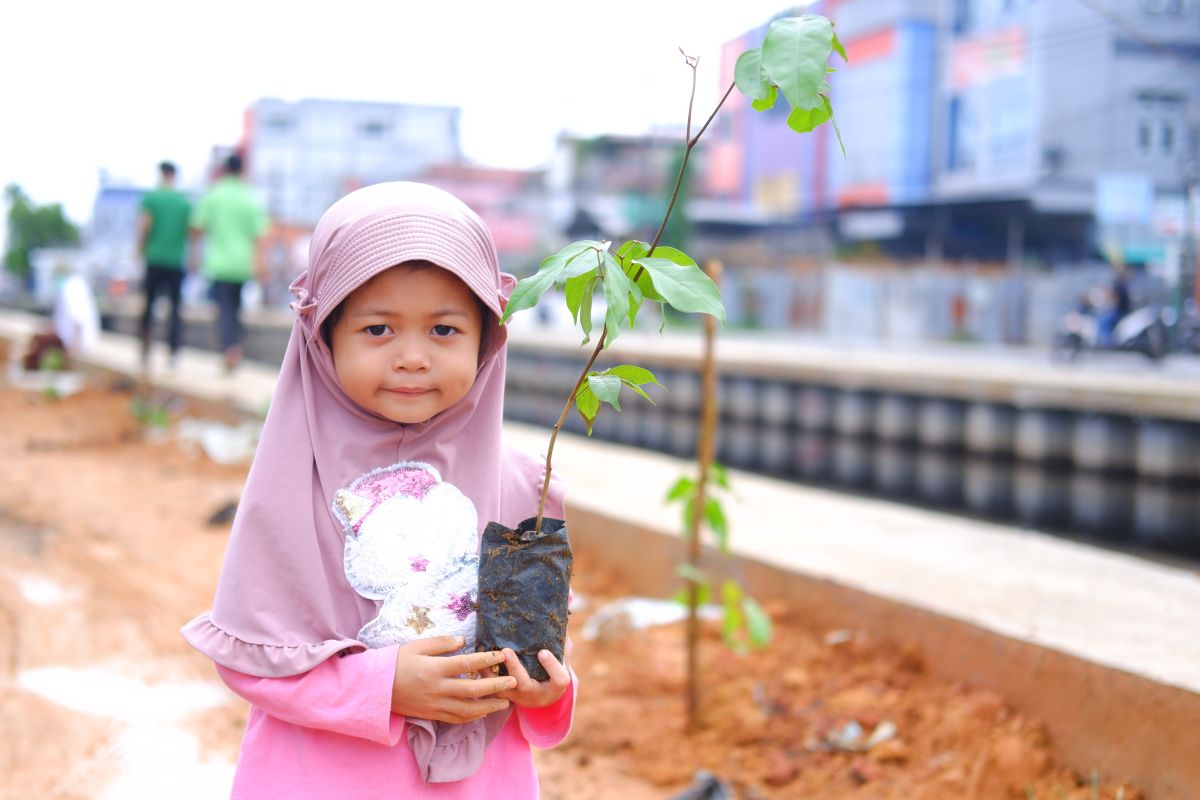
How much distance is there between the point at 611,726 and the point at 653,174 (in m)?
38.3

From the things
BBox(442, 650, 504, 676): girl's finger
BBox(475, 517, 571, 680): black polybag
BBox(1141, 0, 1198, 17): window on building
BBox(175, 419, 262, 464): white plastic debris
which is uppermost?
BBox(1141, 0, 1198, 17): window on building

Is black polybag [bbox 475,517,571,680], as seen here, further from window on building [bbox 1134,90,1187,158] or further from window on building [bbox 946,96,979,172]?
window on building [bbox 946,96,979,172]

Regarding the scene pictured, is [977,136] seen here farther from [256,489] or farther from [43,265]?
[256,489]

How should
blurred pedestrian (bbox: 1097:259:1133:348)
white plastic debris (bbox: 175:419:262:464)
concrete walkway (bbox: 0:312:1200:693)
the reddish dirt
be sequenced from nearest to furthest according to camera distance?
the reddish dirt
concrete walkway (bbox: 0:312:1200:693)
white plastic debris (bbox: 175:419:262:464)
blurred pedestrian (bbox: 1097:259:1133:348)

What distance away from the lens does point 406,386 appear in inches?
57.6

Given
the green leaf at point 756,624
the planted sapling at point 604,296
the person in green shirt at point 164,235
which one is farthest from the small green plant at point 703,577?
the person in green shirt at point 164,235

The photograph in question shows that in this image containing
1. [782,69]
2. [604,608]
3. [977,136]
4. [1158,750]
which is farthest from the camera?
[977,136]

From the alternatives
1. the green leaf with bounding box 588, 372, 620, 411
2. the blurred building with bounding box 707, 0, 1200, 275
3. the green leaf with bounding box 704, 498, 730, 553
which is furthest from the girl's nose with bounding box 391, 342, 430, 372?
the blurred building with bounding box 707, 0, 1200, 275

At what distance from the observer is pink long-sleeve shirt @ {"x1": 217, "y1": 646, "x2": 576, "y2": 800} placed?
54.5 inches

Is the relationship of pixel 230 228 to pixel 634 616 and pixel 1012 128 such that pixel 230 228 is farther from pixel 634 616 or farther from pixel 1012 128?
pixel 1012 128

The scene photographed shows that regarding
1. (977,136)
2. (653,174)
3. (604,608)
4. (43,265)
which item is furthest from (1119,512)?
(653,174)

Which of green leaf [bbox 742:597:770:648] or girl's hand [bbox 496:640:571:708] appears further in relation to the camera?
green leaf [bbox 742:597:770:648]

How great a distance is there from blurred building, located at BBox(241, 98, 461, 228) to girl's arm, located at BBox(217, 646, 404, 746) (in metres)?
36.1

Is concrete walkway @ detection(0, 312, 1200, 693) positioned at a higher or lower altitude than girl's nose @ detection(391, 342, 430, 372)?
lower
